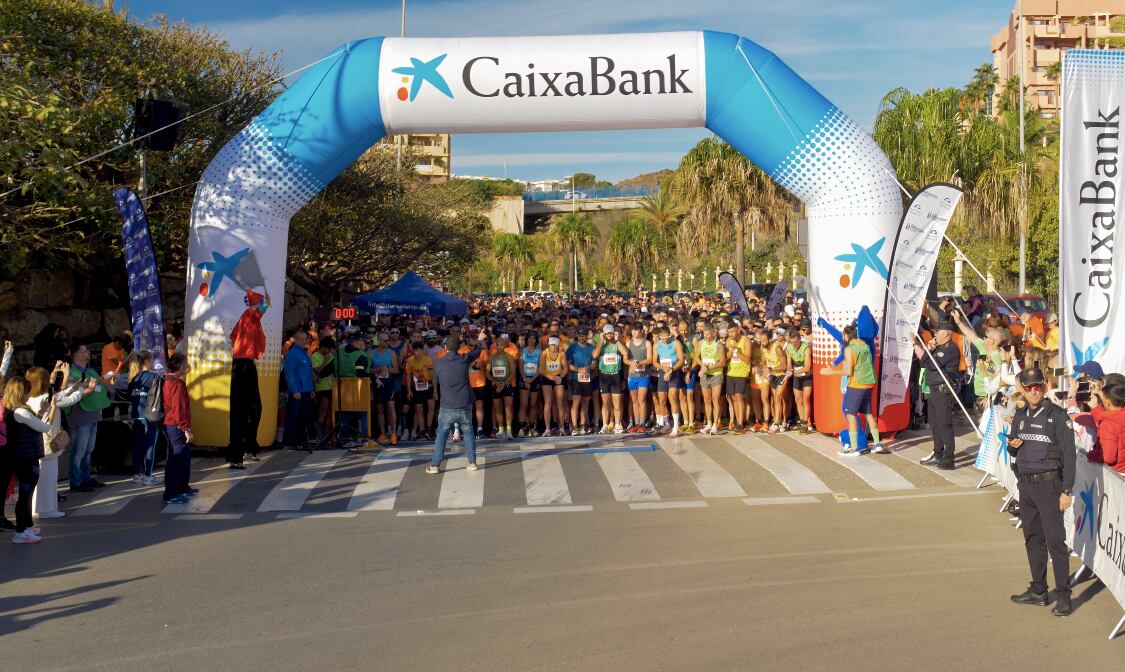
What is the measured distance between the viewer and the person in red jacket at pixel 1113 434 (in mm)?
7348

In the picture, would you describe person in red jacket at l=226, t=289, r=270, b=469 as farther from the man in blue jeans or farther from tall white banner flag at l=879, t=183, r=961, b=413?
tall white banner flag at l=879, t=183, r=961, b=413

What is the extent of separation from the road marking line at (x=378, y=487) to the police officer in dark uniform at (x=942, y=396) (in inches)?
245

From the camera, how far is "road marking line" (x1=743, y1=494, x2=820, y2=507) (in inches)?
422

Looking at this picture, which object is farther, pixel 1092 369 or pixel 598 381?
pixel 598 381

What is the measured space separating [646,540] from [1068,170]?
15.6 feet

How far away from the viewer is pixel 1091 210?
9047 mm

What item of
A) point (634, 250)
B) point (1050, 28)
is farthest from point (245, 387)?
point (1050, 28)

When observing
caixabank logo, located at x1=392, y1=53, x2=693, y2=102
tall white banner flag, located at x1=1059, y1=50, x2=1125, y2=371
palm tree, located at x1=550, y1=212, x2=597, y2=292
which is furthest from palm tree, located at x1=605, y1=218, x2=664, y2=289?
tall white banner flag, located at x1=1059, y1=50, x2=1125, y2=371

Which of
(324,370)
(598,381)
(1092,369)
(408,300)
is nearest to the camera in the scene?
(1092,369)

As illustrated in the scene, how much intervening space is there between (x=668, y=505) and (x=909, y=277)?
5096 millimetres

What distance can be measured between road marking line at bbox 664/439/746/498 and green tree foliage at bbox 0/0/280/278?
25.2 feet

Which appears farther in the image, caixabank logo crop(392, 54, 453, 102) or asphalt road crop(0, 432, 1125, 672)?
caixabank logo crop(392, 54, 453, 102)

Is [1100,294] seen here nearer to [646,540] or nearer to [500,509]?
[646,540]

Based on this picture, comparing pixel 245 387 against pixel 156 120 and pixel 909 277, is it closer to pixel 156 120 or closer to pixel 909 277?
pixel 156 120
